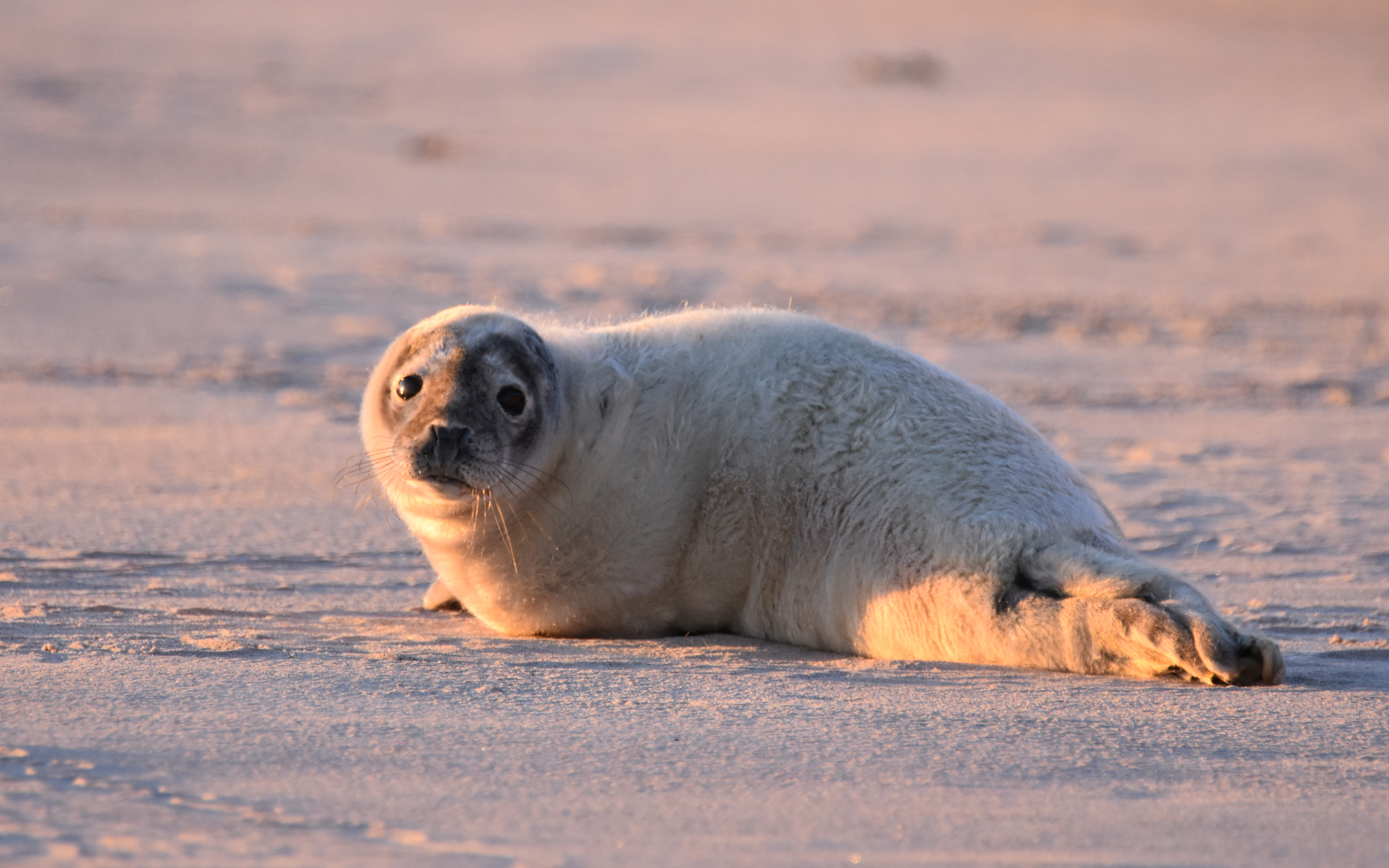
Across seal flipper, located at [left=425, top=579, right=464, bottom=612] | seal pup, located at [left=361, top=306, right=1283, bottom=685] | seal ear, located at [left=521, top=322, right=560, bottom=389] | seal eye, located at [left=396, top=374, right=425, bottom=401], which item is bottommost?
seal flipper, located at [left=425, top=579, right=464, bottom=612]

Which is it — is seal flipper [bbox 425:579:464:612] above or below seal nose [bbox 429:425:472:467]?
below

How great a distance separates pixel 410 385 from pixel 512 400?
11.3 inches

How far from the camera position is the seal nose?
4191 mm

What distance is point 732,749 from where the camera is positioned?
3.28 meters

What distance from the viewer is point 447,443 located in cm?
420

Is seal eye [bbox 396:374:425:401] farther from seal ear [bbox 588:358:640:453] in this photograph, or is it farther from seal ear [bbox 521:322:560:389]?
seal ear [bbox 588:358:640:453]

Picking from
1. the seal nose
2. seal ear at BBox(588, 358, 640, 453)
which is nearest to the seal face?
the seal nose

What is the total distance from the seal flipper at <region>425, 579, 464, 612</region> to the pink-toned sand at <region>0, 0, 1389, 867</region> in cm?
Answer: 9

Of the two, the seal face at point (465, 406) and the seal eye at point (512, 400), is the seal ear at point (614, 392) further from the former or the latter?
the seal eye at point (512, 400)

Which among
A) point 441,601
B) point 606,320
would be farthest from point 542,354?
point 606,320

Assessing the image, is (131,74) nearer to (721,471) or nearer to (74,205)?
(74,205)

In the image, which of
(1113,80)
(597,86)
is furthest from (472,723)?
(1113,80)

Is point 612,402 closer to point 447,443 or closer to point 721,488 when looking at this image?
point 721,488

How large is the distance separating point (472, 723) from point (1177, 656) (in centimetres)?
152
